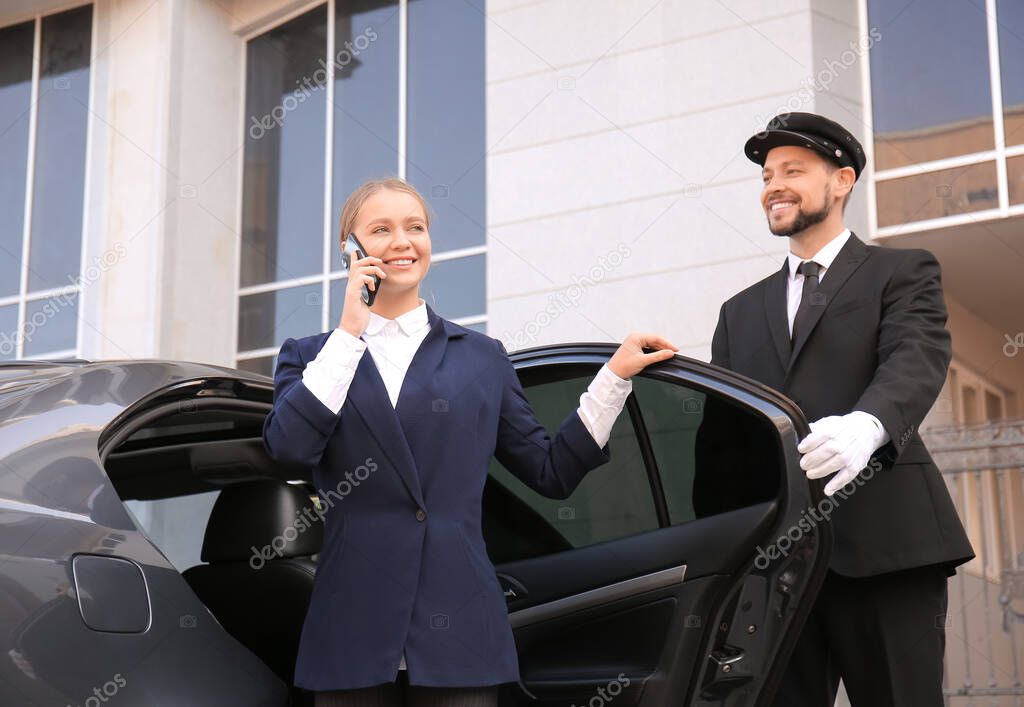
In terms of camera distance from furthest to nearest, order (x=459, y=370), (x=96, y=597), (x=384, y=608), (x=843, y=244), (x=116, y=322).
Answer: (x=116, y=322) → (x=843, y=244) → (x=459, y=370) → (x=384, y=608) → (x=96, y=597)

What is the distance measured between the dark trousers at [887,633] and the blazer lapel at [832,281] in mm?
541

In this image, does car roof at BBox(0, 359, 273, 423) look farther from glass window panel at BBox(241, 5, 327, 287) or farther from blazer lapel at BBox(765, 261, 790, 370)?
glass window panel at BBox(241, 5, 327, 287)

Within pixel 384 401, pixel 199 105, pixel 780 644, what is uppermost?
pixel 199 105

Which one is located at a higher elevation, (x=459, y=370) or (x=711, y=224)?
(x=711, y=224)

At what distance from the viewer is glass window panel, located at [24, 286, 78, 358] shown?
1155 cm

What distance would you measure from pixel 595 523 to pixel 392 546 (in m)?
0.86

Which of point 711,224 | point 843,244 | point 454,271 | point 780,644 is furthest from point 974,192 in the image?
point 780,644

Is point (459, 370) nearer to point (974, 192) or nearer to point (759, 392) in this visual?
point (759, 392)

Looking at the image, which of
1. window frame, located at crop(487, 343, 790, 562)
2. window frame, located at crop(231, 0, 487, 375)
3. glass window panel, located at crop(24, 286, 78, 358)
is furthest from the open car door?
glass window panel, located at crop(24, 286, 78, 358)

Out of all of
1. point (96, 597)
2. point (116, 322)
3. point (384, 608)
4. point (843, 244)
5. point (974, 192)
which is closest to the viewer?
point (96, 597)

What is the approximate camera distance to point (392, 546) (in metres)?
2.32

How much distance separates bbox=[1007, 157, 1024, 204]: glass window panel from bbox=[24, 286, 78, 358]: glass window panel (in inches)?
322

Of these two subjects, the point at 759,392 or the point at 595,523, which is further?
the point at 595,523

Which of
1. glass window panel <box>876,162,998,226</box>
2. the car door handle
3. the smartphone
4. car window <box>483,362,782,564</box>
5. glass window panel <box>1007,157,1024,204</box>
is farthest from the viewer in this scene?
glass window panel <box>876,162,998,226</box>
